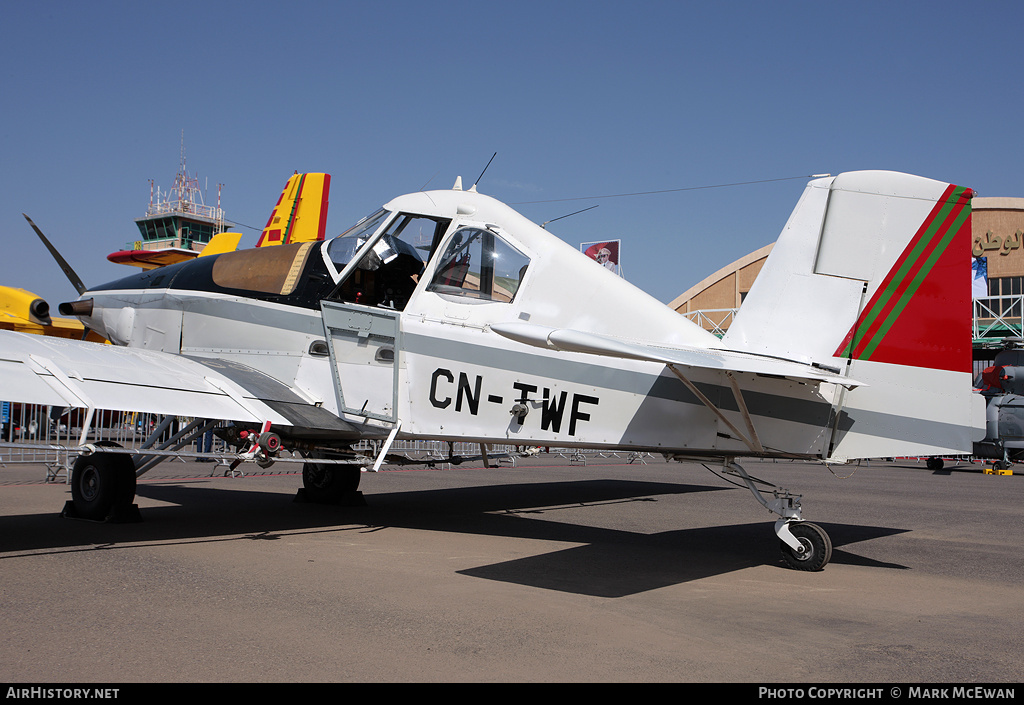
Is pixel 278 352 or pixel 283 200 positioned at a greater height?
pixel 283 200

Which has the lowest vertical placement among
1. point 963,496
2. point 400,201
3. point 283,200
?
point 963,496

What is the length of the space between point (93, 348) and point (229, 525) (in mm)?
2482

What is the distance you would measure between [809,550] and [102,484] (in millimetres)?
7189

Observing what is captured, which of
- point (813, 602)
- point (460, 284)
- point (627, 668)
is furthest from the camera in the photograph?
point (460, 284)

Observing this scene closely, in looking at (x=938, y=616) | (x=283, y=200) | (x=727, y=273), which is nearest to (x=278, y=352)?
(x=938, y=616)

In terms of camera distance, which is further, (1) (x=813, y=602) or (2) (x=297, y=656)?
(1) (x=813, y=602)

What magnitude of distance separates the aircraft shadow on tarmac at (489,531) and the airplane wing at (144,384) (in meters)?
1.45

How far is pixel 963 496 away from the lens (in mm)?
14789

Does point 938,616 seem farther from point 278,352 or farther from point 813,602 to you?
point 278,352

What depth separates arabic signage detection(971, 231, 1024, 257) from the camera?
3944 centimetres

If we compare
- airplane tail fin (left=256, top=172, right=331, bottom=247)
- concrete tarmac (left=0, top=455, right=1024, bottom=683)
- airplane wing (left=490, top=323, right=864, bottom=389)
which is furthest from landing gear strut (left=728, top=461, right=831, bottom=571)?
airplane tail fin (left=256, top=172, right=331, bottom=247)

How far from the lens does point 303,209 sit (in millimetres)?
21594

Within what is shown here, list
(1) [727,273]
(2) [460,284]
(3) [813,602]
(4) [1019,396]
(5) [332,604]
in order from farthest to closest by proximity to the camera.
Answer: (1) [727,273] → (4) [1019,396] → (2) [460,284] → (3) [813,602] → (5) [332,604]

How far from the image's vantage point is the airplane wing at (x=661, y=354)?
522 cm
